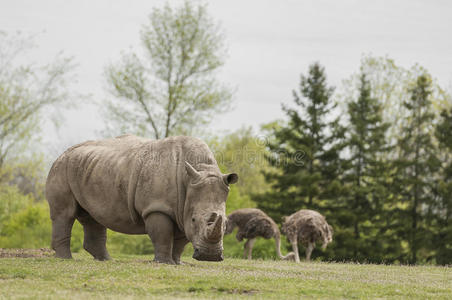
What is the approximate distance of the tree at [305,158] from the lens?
3384 centimetres

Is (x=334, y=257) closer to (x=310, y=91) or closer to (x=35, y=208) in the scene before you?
(x=310, y=91)

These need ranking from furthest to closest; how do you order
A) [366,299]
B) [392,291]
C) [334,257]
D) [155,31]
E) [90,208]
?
[155,31] → [334,257] → [90,208] → [392,291] → [366,299]

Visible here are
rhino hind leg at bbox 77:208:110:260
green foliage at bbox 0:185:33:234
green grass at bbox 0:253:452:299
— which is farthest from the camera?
green foliage at bbox 0:185:33:234

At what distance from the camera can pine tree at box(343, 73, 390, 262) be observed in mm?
33531

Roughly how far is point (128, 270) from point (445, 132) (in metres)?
27.0

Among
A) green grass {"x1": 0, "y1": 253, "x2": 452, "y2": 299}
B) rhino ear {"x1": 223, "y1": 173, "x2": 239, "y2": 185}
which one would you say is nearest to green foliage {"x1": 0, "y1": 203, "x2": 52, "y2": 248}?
rhino ear {"x1": 223, "y1": 173, "x2": 239, "y2": 185}

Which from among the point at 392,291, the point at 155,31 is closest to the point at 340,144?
the point at 155,31

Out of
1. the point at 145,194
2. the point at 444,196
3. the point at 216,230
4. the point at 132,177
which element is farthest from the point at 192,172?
the point at 444,196

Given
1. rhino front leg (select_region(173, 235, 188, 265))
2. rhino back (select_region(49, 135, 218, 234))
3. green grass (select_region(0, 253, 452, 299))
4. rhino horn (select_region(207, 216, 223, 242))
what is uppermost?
rhino back (select_region(49, 135, 218, 234))

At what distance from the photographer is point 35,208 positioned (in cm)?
3275

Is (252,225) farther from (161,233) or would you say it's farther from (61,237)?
(161,233)

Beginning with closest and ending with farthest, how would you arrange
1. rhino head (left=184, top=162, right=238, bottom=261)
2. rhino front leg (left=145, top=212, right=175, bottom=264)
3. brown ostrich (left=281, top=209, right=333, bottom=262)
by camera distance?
rhino head (left=184, top=162, right=238, bottom=261) < rhino front leg (left=145, top=212, right=175, bottom=264) < brown ostrich (left=281, top=209, right=333, bottom=262)

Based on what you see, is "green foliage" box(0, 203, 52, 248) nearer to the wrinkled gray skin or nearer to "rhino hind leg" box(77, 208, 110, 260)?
"rhino hind leg" box(77, 208, 110, 260)

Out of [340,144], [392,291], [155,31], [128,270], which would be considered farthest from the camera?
[155,31]
